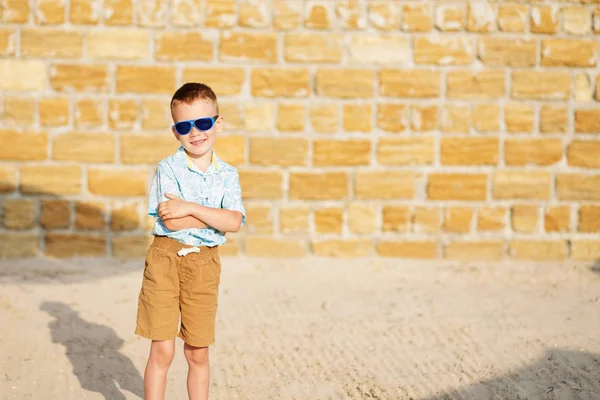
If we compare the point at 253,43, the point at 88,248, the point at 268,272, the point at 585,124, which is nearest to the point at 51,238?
the point at 88,248

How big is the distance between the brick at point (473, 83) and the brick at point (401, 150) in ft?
1.33

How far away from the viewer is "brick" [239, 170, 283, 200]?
6.22 metres

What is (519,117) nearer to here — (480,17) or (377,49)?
(480,17)

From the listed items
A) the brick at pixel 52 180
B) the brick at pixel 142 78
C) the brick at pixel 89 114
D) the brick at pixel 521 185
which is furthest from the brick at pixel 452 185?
the brick at pixel 52 180

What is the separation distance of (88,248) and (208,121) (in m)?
3.32

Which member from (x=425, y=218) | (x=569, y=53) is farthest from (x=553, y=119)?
(x=425, y=218)

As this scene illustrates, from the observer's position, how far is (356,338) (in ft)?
15.9

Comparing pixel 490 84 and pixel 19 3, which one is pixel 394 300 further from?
pixel 19 3

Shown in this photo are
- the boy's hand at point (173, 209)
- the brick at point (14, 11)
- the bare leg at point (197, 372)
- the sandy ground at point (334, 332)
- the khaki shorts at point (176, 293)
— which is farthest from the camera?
the brick at point (14, 11)

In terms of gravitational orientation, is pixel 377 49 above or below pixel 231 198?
above

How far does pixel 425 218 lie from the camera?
6.32 metres

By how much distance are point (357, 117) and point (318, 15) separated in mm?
798

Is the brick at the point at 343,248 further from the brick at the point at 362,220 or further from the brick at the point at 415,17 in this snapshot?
the brick at the point at 415,17

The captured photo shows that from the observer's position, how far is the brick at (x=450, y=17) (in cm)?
623
